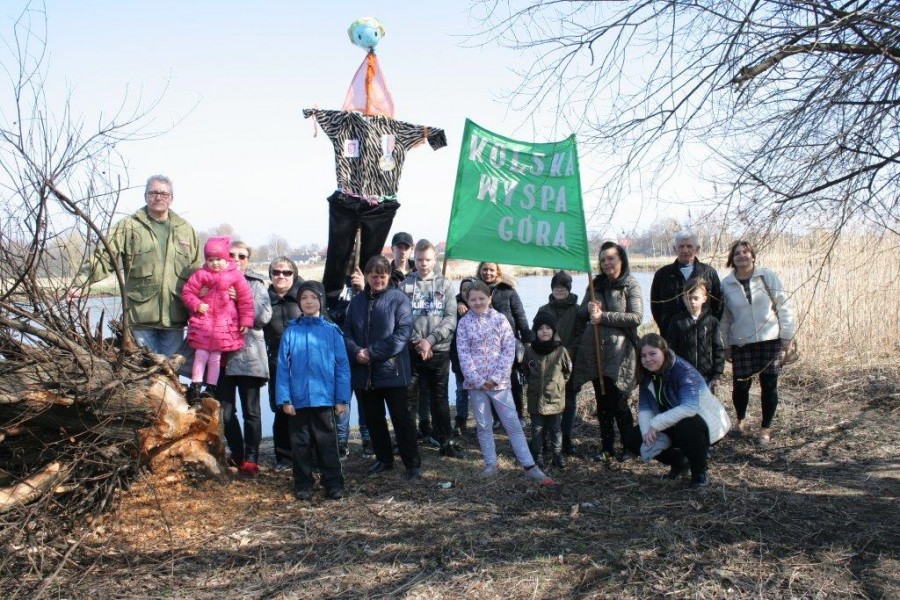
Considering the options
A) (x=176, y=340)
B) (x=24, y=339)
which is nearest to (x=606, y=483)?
(x=176, y=340)

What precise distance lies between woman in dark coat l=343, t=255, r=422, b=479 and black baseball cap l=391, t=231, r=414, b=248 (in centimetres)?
101

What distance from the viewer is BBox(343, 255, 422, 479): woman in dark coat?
16.9ft

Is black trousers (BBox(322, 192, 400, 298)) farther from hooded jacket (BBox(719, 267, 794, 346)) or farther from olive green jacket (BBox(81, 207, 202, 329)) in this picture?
hooded jacket (BBox(719, 267, 794, 346))

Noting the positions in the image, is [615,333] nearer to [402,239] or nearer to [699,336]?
[699,336]

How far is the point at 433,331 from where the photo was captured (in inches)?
219

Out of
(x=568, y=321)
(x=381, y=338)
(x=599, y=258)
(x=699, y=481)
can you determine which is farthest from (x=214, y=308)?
(x=699, y=481)

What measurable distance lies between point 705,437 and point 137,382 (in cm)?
373

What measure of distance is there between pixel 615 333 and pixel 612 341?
0.07 m

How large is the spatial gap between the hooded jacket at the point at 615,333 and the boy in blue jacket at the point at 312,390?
6.45 feet

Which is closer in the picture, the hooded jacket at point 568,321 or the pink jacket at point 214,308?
the pink jacket at point 214,308

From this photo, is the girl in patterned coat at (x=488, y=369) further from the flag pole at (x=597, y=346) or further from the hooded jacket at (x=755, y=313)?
the hooded jacket at (x=755, y=313)

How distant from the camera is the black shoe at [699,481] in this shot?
471cm

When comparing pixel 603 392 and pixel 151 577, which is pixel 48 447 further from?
pixel 603 392

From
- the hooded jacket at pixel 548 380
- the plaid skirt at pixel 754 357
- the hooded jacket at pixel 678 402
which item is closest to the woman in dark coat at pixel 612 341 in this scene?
the hooded jacket at pixel 548 380
